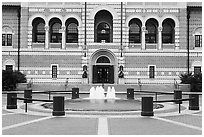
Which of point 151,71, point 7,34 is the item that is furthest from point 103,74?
point 7,34

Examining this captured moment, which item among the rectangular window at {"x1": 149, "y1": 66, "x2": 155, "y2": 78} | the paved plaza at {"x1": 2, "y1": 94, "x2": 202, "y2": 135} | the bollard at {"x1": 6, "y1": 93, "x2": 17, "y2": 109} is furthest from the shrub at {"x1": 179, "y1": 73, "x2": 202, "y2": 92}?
the bollard at {"x1": 6, "y1": 93, "x2": 17, "y2": 109}

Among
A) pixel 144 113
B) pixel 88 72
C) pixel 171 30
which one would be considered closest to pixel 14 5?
pixel 88 72

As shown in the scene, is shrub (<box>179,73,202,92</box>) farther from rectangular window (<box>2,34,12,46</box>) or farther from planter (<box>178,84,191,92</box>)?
rectangular window (<box>2,34,12,46</box>)

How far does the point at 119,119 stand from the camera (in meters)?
14.4

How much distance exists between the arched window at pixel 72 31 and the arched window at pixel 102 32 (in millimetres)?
2948

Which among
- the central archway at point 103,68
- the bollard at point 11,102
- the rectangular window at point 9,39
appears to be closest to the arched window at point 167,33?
the central archway at point 103,68

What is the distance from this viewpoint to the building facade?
43000mm

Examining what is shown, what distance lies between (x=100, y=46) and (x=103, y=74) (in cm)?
363

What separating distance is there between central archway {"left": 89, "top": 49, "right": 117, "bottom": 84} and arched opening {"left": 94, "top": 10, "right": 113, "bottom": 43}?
224 centimetres

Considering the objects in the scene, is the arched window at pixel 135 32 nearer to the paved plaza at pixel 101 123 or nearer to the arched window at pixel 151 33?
the arched window at pixel 151 33

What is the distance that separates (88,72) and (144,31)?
8.67m

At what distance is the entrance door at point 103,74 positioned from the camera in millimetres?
43716

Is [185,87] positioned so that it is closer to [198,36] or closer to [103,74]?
[198,36]

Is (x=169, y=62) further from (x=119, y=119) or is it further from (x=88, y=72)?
(x=119, y=119)
